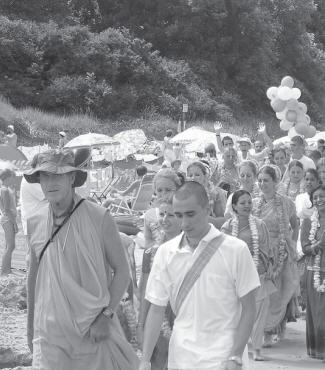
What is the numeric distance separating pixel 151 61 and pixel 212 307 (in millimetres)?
A: 40063

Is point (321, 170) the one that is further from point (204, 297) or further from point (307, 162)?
point (204, 297)

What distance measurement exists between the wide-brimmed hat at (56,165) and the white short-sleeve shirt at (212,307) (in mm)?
918

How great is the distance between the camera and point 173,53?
49562mm

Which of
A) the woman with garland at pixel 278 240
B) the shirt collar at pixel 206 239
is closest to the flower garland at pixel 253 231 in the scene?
the woman with garland at pixel 278 240

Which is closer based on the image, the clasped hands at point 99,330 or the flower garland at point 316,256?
the clasped hands at point 99,330

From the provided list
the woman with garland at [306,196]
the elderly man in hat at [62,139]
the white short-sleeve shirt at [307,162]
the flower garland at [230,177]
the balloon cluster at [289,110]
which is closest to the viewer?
the woman with garland at [306,196]

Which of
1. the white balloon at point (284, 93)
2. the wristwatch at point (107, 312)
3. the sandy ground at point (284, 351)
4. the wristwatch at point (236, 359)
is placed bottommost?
the sandy ground at point (284, 351)

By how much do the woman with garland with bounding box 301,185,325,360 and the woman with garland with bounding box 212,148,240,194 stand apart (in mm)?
2975

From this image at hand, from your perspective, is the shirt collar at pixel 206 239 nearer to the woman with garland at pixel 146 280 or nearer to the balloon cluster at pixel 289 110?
the woman with garland at pixel 146 280

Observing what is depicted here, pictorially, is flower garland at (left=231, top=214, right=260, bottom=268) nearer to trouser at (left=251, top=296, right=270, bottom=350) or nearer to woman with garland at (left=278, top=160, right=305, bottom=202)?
trouser at (left=251, top=296, right=270, bottom=350)

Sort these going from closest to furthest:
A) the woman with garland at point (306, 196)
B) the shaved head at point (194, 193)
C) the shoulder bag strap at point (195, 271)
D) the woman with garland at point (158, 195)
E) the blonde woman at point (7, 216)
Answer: the shoulder bag strap at point (195, 271), the shaved head at point (194, 193), the woman with garland at point (158, 195), the woman with garland at point (306, 196), the blonde woman at point (7, 216)

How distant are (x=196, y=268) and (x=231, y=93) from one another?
149 ft

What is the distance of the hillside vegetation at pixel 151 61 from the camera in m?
39.5

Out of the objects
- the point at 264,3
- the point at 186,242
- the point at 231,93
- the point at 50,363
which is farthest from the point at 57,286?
the point at 264,3
